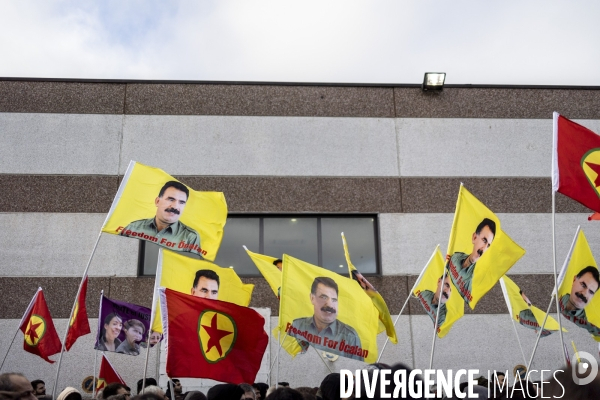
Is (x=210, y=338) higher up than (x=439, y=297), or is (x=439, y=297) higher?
(x=439, y=297)

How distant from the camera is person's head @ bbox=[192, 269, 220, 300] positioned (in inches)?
324

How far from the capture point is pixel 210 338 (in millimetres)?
6246

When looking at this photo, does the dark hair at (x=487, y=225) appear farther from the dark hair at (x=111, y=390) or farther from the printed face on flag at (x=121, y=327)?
the printed face on flag at (x=121, y=327)

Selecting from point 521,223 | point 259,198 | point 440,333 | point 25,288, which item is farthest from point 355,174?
point 25,288

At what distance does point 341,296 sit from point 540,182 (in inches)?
309

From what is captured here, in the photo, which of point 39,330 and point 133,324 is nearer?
point 133,324

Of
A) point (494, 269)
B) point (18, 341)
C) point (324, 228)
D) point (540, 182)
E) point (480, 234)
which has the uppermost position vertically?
point (540, 182)

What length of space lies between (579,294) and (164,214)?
606cm

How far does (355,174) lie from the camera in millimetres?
12961

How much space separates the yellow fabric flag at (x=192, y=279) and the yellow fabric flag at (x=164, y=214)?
0.22m

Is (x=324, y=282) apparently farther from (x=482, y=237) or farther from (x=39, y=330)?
(x=39, y=330)

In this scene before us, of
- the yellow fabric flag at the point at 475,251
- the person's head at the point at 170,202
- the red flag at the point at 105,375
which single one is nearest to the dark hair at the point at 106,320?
the red flag at the point at 105,375

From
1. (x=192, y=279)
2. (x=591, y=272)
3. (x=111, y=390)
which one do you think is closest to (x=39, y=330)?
(x=192, y=279)

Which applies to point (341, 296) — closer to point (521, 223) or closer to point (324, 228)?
point (324, 228)
